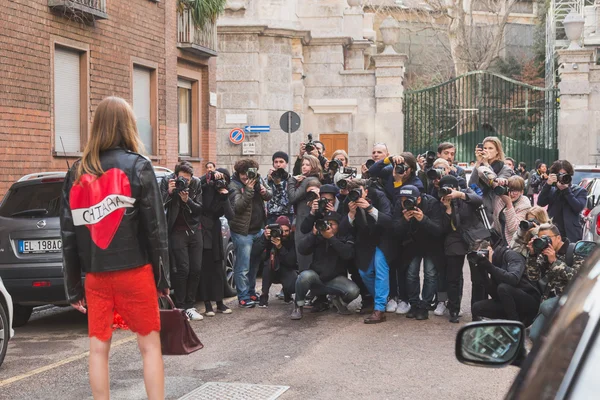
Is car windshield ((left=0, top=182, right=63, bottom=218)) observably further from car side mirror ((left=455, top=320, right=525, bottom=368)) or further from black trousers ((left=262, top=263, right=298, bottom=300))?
car side mirror ((left=455, top=320, right=525, bottom=368))

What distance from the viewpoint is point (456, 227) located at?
35.2 ft

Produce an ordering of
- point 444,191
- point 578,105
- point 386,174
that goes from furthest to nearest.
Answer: point 578,105, point 386,174, point 444,191

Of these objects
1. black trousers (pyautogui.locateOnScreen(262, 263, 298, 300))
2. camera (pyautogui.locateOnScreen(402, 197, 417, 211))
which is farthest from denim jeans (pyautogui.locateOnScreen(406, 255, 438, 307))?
black trousers (pyautogui.locateOnScreen(262, 263, 298, 300))

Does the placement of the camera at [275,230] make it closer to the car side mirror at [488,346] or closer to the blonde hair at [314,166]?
the blonde hair at [314,166]

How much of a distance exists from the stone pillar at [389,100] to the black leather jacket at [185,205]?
74.8ft

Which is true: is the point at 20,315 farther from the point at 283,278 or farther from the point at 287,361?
the point at 287,361

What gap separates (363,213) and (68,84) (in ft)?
27.3

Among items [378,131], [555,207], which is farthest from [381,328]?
[378,131]

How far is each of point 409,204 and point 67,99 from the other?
28.7 feet

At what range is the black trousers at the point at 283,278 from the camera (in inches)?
463

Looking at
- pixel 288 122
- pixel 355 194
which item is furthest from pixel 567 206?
pixel 288 122

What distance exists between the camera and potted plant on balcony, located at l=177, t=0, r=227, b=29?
72.2 ft

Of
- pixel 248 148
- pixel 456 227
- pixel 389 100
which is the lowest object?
pixel 456 227

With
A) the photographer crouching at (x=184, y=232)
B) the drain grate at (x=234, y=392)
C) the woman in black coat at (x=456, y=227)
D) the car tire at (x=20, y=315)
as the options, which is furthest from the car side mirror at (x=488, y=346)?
the car tire at (x=20, y=315)
